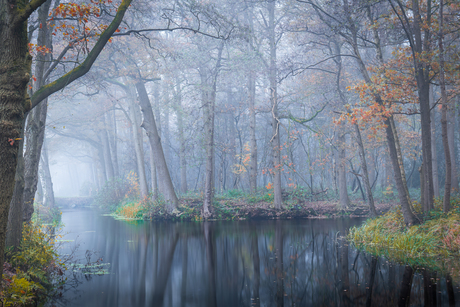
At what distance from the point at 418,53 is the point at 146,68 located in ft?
46.4

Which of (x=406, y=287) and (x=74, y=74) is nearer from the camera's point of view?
(x=406, y=287)

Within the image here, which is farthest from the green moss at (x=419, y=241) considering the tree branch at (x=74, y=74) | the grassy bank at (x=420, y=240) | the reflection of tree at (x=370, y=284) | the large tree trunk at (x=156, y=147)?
the large tree trunk at (x=156, y=147)

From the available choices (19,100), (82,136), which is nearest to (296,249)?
(19,100)

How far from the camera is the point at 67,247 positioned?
10711 millimetres

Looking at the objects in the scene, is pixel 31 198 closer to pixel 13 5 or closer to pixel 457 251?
pixel 13 5

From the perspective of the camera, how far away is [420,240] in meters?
8.27

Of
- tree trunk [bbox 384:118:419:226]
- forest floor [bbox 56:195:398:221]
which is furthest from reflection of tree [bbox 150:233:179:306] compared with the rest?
tree trunk [bbox 384:118:419:226]

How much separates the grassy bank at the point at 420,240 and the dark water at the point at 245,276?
618 mm

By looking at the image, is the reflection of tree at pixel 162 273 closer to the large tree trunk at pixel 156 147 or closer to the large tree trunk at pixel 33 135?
the large tree trunk at pixel 33 135

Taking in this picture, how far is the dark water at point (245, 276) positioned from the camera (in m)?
5.74

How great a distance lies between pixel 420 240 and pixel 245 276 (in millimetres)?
4598

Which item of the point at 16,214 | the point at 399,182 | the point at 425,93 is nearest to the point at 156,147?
the point at 16,214

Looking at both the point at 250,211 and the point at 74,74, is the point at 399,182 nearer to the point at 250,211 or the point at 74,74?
the point at 74,74

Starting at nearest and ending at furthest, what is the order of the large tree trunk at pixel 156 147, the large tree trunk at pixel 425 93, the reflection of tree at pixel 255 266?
the reflection of tree at pixel 255 266, the large tree trunk at pixel 425 93, the large tree trunk at pixel 156 147
